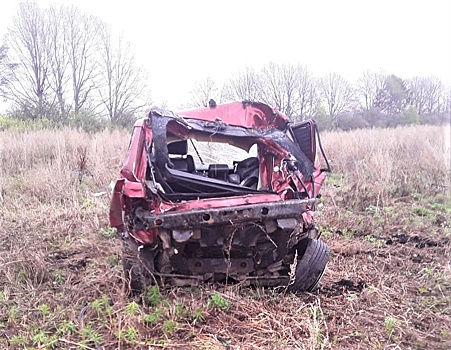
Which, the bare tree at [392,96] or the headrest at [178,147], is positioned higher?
the bare tree at [392,96]

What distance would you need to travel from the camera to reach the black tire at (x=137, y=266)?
3.19m

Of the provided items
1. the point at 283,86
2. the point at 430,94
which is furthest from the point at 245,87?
the point at 430,94

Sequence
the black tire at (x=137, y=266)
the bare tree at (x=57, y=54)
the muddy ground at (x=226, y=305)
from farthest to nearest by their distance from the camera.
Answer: the bare tree at (x=57, y=54) < the black tire at (x=137, y=266) < the muddy ground at (x=226, y=305)

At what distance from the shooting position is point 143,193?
2.98 metres

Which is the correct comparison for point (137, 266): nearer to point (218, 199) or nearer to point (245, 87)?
point (218, 199)

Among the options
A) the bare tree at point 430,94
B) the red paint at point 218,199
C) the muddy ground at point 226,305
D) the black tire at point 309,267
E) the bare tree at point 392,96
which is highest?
the bare tree at point 392,96

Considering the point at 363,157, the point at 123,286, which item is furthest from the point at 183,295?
the point at 363,157

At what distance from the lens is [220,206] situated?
2.95 meters

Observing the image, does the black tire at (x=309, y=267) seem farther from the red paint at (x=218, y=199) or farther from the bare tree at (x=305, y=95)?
the bare tree at (x=305, y=95)

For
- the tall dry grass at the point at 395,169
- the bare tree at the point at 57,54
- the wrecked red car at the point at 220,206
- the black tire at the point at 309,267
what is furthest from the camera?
the bare tree at the point at 57,54

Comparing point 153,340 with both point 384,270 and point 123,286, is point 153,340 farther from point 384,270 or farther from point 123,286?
point 384,270

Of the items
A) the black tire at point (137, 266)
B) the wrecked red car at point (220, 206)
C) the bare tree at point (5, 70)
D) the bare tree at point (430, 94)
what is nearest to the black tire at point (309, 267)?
the wrecked red car at point (220, 206)

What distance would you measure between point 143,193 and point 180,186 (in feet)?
1.48

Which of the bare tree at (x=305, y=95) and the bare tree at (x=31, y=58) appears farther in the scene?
the bare tree at (x=305, y=95)
